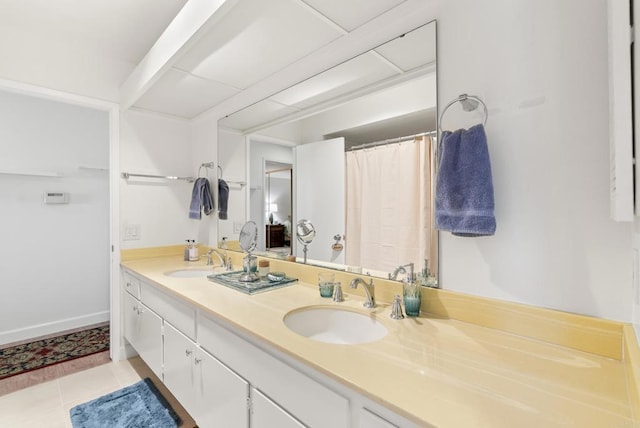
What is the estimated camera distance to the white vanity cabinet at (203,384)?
1169mm

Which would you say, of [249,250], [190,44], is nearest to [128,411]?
[249,250]

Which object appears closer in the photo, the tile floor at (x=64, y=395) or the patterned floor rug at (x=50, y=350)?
the tile floor at (x=64, y=395)

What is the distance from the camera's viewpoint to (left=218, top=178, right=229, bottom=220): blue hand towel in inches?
96.8

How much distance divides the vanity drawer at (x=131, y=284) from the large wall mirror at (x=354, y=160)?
921mm

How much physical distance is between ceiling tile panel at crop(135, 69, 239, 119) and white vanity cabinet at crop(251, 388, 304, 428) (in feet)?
6.09

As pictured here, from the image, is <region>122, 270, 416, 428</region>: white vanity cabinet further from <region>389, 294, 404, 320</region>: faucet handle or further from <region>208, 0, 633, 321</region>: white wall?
<region>208, 0, 633, 321</region>: white wall

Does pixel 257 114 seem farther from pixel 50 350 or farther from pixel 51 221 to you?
pixel 50 350

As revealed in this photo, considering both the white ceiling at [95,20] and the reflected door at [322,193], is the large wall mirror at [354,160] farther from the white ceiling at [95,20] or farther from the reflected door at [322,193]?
the white ceiling at [95,20]

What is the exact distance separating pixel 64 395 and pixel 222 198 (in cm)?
169

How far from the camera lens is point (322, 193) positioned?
70.6 inches

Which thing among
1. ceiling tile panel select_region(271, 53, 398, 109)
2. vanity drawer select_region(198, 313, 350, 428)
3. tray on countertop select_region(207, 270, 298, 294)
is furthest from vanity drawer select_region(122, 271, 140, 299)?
ceiling tile panel select_region(271, 53, 398, 109)

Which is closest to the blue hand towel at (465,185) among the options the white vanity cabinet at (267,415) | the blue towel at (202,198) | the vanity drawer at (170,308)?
the white vanity cabinet at (267,415)

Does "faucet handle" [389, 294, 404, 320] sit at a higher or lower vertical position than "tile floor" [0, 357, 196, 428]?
higher

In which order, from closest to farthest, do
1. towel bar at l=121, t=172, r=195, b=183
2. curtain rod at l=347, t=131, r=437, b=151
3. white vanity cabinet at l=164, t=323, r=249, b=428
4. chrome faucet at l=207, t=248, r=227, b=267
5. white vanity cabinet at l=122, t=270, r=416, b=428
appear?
white vanity cabinet at l=122, t=270, r=416, b=428
white vanity cabinet at l=164, t=323, r=249, b=428
curtain rod at l=347, t=131, r=437, b=151
chrome faucet at l=207, t=248, r=227, b=267
towel bar at l=121, t=172, r=195, b=183
